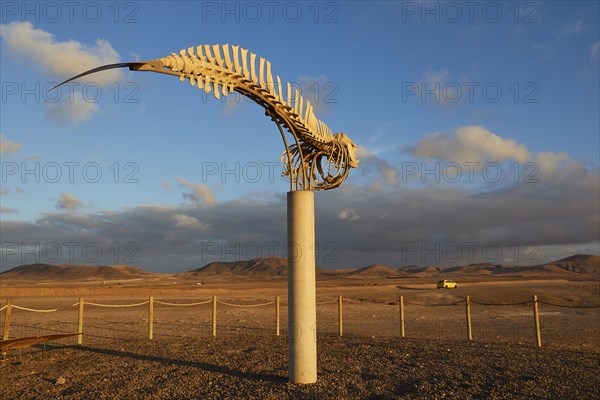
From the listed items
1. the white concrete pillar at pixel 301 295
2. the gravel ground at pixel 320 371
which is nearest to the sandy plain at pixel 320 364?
the gravel ground at pixel 320 371

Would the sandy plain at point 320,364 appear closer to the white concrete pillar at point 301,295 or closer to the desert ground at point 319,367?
the desert ground at point 319,367

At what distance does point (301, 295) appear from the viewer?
934cm

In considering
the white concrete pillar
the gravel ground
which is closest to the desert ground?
the gravel ground

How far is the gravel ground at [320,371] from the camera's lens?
9008 mm

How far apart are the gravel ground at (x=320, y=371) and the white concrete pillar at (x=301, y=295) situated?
1.24 ft

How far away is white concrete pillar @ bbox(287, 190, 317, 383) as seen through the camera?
934 centimetres

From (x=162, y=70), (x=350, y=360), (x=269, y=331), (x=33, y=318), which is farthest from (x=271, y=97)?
(x=33, y=318)

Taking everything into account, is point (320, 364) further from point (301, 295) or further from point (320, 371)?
point (301, 295)

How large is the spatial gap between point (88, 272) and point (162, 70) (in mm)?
147389

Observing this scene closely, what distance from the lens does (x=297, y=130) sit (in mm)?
10125

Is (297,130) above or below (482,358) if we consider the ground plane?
above

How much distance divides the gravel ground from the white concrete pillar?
14.8 inches

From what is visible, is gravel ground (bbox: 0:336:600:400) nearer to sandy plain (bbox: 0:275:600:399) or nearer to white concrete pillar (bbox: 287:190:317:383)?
sandy plain (bbox: 0:275:600:399)

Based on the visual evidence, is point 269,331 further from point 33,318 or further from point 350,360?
point 33,318
